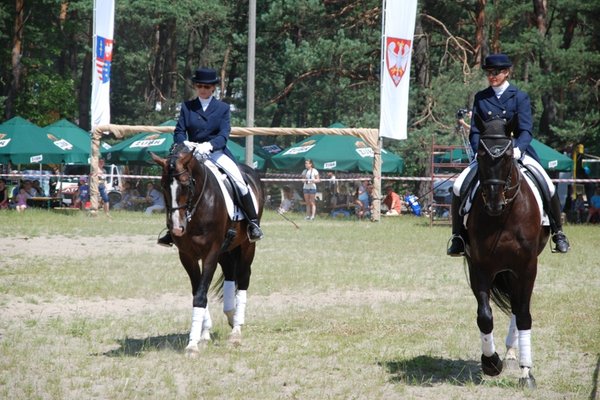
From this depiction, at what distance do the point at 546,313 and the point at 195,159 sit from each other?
5.08 metres

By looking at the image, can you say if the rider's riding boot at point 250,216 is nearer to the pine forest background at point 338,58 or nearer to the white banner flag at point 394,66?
the white banner flag at point 394,66

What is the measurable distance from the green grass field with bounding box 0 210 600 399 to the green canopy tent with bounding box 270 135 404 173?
1341 cm

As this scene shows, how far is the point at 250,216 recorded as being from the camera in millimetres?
10367

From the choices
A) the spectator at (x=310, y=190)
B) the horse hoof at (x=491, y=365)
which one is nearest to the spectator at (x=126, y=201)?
the spectator at (x=310, y=190)

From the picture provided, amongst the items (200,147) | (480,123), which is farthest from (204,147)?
(480,123)

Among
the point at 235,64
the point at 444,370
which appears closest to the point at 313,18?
the point at 235,64

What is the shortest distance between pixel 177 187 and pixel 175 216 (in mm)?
280

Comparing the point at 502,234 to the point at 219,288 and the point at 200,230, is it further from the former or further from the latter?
the point at 219,288

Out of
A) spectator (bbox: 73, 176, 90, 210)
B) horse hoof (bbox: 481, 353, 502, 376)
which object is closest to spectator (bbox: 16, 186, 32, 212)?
spectator (bbox: 73, 176, 90, 210)

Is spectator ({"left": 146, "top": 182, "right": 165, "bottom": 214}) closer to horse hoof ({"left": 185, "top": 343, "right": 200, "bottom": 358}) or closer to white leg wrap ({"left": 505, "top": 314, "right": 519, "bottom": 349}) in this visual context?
horse hoof ({"left": 185, "top": 343, "right": 200, "bottom": 358})

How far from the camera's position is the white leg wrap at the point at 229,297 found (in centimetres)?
1046

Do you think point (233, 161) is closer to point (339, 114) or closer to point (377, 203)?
point (377, 203)

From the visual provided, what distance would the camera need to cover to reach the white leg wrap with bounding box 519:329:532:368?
793cm

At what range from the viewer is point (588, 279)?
1558cm
